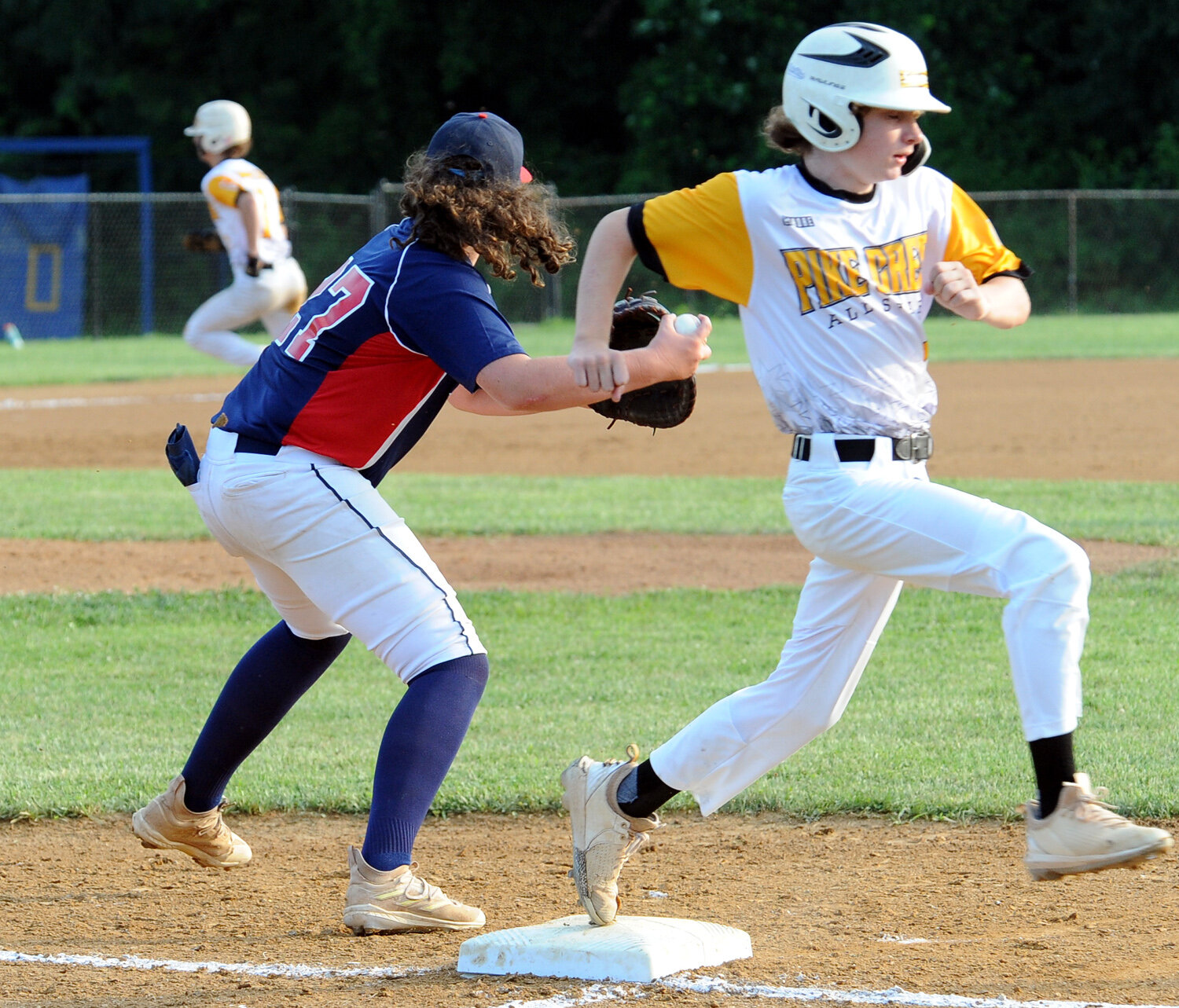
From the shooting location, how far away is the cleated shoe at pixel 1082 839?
10.3ft

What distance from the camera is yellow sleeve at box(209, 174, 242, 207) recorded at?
41.4ft

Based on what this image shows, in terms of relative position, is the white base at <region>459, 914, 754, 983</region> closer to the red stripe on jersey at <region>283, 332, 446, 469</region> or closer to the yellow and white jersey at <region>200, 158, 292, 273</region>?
the red stripe on jersey at <region>283, 332, 446, 469</region>

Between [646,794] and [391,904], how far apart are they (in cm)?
64

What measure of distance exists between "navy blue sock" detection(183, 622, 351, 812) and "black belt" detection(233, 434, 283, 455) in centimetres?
58

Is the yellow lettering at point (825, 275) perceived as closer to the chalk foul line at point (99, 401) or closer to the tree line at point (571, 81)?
the chalk foul line at point (99, 401)

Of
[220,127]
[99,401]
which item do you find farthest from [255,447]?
[99,401]

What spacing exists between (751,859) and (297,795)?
1.53 metres

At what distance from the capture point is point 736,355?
23484 mm

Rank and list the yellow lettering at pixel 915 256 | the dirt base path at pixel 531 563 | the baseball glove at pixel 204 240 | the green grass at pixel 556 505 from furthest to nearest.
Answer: the baseball glove at pixel 204 240, the green grass at pixel 556 505, the dirt base path at pixel 531 563, the yellow lettering at pixel 915 256

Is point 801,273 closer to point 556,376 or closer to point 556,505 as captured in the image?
point 556,376

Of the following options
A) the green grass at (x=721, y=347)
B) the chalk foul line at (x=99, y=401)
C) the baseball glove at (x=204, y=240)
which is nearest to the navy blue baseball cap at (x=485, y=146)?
the baseball glove at (x=204, y=240)

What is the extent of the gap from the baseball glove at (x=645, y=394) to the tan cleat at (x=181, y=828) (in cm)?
152

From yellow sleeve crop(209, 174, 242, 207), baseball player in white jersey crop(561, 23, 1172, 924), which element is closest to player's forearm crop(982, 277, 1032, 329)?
baseball player in white jersey crop(561, 23, 1172, 924)

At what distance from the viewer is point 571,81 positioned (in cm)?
3662
